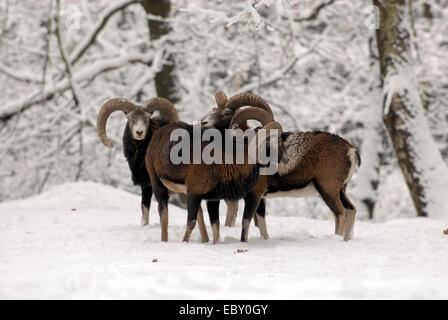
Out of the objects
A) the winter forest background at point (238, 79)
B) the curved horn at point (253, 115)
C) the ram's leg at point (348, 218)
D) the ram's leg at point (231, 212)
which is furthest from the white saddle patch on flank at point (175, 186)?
the winter forest background at point (238, 79)

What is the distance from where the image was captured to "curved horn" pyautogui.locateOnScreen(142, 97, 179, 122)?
848 centimetres

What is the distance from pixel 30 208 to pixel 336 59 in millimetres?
8833

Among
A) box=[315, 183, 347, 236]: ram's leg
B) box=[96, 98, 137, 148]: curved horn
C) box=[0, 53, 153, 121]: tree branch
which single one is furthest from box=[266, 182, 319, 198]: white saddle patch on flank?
box=[0, 53, 153, 121]: tree branch

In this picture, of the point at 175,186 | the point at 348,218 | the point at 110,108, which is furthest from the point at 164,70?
the point at 348,218

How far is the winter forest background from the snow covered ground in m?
3.34

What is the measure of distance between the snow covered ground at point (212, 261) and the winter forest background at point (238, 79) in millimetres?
3338

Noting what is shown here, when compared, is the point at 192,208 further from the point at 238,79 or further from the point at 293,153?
the point at 238,79

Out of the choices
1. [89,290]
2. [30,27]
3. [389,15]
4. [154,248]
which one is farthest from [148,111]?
[30,27]

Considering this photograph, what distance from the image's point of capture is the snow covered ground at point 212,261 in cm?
460

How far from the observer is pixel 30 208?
11.2m

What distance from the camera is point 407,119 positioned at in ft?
37.6

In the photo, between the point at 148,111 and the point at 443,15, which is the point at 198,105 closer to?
the point at 148,111

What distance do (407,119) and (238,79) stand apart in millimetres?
5418

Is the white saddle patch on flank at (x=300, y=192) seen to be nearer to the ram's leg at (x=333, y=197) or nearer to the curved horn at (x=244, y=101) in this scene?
the ram's leg at (x=333, y=197)
